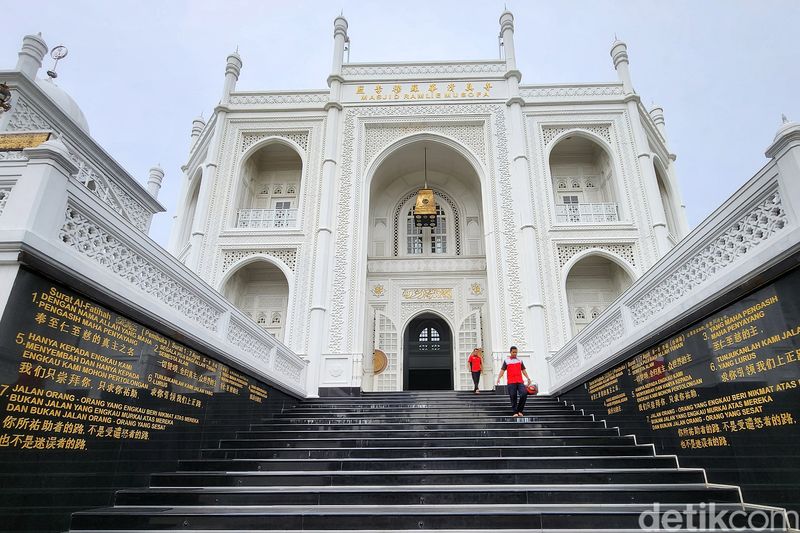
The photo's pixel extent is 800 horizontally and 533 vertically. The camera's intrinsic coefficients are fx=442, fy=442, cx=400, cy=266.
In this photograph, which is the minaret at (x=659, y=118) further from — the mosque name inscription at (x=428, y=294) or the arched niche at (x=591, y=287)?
the mosque name inscription at (x=428, y=294)

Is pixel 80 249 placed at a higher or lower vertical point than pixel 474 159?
lower

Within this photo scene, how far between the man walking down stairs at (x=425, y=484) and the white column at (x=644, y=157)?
24.5 feet

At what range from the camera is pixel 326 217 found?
39.7 ft

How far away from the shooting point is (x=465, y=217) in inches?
586

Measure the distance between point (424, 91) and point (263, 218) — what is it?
632 cm

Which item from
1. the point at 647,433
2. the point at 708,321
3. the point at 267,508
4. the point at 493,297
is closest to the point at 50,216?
the point at 267,508

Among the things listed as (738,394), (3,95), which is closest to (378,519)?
(738,394)

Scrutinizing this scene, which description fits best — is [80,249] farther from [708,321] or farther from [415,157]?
[415,157]

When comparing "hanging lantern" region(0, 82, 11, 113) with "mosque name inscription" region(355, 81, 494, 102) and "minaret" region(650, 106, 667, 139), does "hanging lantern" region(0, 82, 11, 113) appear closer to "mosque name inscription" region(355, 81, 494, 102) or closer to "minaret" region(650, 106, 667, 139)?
"mosque name inscription" region(355, 81, 494, 102)

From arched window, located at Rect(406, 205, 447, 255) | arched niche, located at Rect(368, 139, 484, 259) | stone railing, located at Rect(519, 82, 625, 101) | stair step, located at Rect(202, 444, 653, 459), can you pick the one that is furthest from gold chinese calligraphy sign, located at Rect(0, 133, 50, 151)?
stone railing, located at Rect(519, 82, 625, 101)

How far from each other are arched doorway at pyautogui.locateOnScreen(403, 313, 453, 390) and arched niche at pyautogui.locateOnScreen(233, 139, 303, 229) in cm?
491

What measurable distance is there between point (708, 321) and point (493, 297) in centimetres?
764

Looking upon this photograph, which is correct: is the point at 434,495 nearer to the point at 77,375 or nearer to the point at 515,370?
the point at 77,375

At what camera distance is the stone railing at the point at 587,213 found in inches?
497
